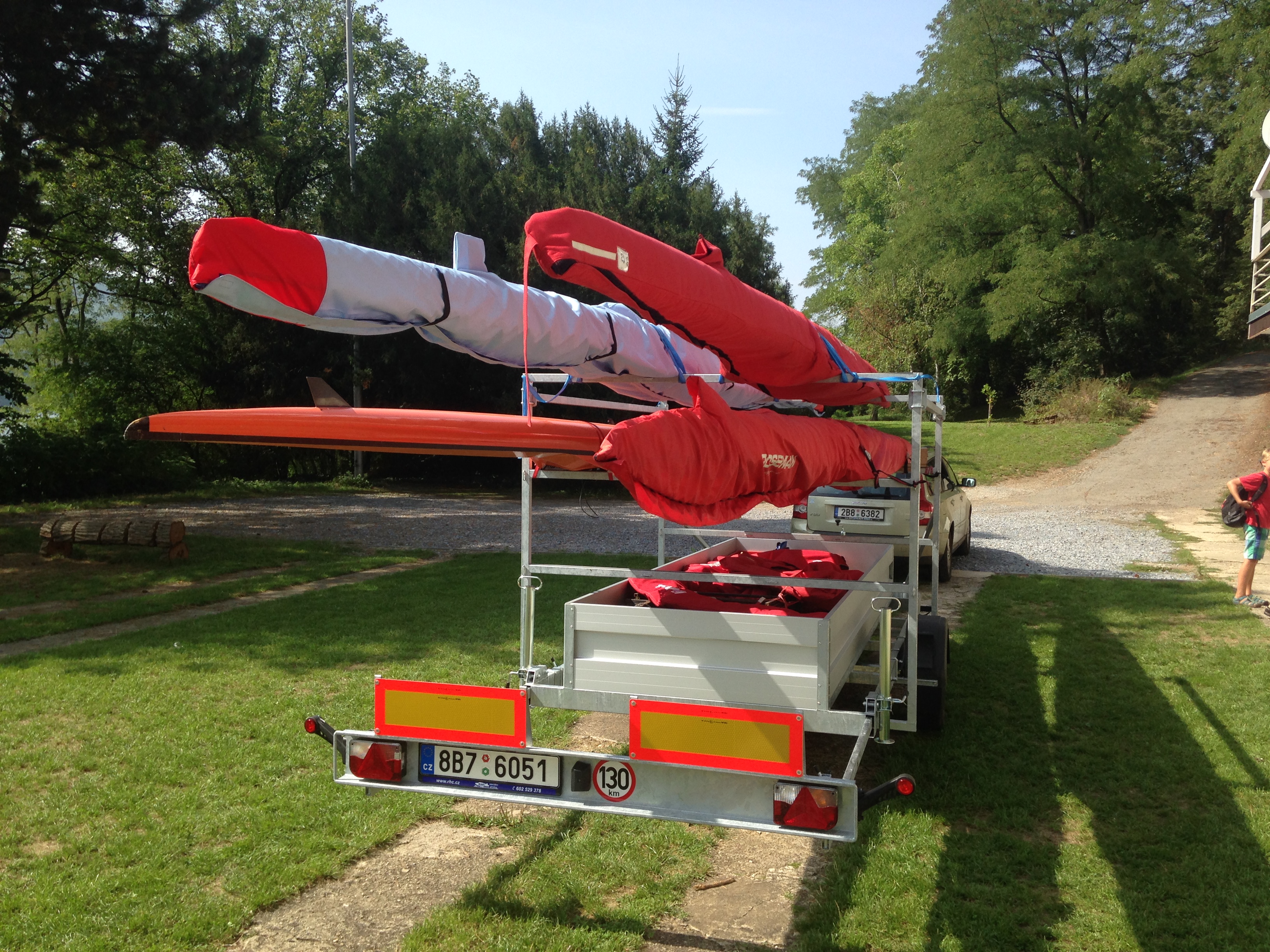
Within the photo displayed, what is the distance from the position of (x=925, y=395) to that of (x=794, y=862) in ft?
8.69

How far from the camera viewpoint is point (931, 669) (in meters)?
5.52

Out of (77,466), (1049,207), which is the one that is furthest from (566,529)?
(1049,207)

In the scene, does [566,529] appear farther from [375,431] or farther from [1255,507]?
[375,431]

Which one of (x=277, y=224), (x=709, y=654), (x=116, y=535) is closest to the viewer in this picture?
(x=709, y=654)

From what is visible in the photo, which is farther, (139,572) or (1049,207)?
(1049,207)

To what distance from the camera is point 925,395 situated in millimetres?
5234

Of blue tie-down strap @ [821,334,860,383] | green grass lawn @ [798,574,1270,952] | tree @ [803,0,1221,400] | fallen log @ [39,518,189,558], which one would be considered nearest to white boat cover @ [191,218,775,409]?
blue tie-down strap @ [821,334,860,383]

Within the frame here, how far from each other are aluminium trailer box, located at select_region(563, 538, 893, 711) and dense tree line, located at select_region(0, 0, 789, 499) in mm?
16671

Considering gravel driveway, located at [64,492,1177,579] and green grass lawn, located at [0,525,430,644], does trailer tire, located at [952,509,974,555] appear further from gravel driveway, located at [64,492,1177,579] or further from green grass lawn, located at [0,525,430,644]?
green grass lawn, located at [0,525,430,644]

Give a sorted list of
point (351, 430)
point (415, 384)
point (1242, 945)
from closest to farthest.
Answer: point (351, 430), point (1242, 945), point (415, 384)

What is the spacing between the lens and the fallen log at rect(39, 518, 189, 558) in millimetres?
13281

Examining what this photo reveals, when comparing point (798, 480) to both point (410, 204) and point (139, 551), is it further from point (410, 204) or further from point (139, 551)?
point (410, 204)

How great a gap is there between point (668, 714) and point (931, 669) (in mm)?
2756

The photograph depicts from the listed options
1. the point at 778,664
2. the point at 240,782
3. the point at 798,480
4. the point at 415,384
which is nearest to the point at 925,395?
the point at 798,480
